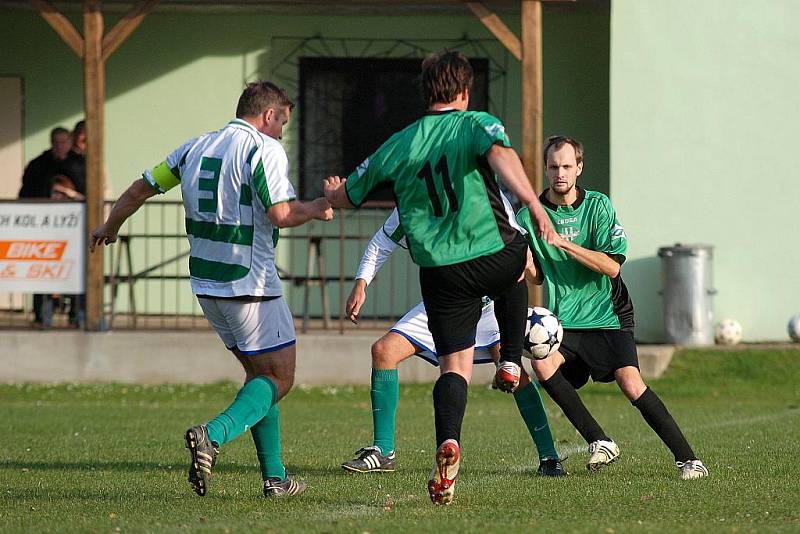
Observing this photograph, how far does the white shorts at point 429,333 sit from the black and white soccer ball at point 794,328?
7216 mm

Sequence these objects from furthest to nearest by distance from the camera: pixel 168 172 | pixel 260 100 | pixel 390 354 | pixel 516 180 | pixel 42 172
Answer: pixel 42 172, pixel 390 354, pixel 168 172, pixel 260 100, pixel 516 180

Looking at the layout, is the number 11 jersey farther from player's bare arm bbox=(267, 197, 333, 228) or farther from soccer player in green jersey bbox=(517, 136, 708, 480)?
soccer player in green jersey bbox=(517, 136, 708, 480)

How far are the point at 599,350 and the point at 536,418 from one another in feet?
1.63

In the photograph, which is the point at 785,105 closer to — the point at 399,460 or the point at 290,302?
the point at 290,302

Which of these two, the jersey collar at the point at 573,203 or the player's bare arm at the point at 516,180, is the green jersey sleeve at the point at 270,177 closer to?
the player's bare arm at the point at 516,180

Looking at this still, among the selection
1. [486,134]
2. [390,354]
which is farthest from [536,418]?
[486,134]

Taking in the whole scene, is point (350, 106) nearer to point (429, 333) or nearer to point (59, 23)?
point (59, 23)

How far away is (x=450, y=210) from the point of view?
20.1ft

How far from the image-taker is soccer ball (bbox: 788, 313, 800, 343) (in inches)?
565

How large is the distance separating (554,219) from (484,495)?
161 centimetres

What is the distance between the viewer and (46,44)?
16.7m

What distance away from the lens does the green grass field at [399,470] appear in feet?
19.3

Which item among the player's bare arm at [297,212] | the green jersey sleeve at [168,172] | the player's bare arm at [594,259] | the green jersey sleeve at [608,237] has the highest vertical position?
the green jersey sleeve at [168,172]

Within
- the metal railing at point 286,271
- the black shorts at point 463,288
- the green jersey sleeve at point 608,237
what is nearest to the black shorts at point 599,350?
the green jersey sleeve at point 608,237
